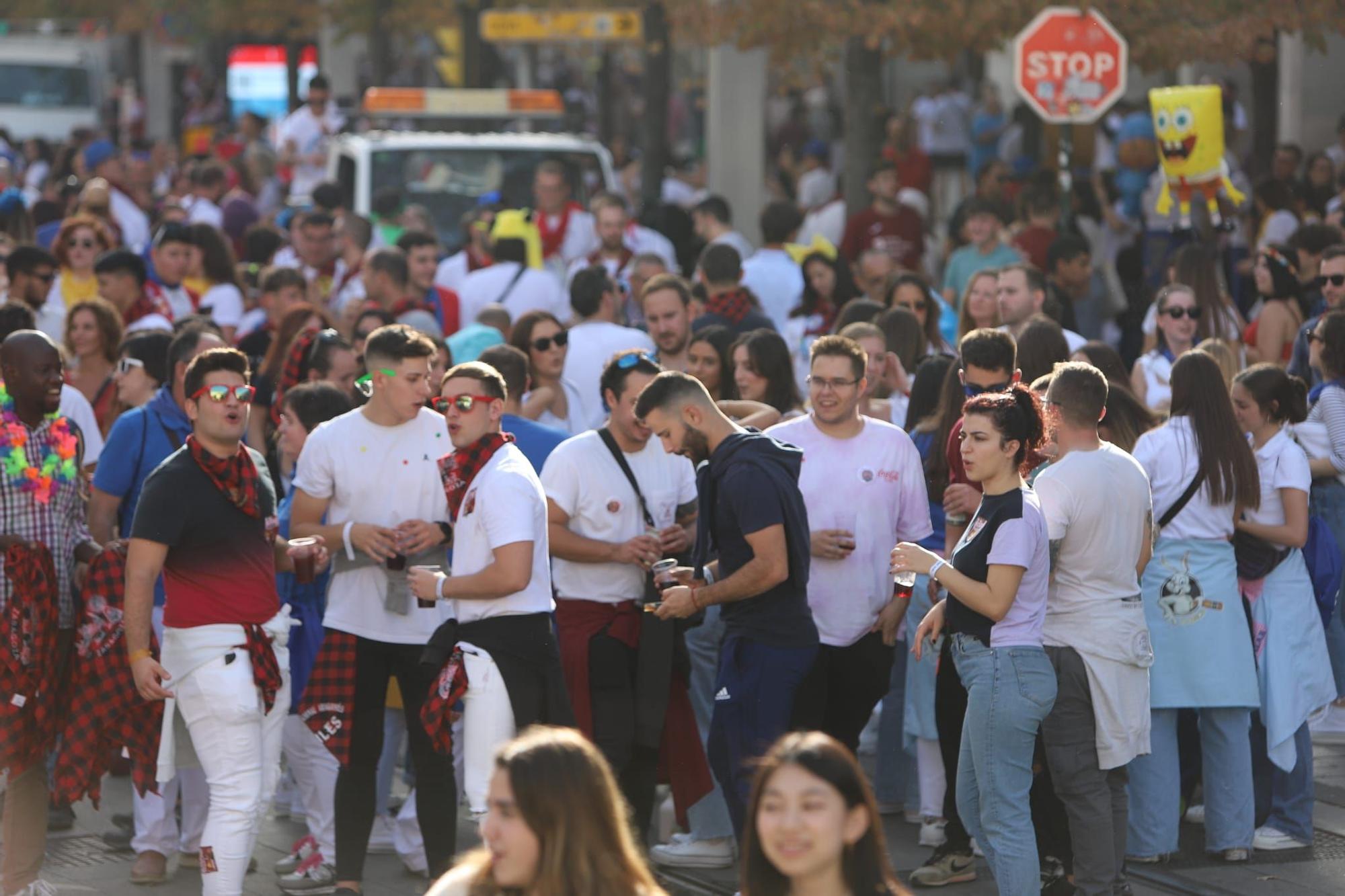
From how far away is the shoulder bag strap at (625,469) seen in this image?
7.55 meters

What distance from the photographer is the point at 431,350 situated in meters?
7.26

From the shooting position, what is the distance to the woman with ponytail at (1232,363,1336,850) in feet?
25.4

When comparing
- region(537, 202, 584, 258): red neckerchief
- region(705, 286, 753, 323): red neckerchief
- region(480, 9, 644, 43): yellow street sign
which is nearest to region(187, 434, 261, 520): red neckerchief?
region(705, 286, 753, 323): red neckerchief

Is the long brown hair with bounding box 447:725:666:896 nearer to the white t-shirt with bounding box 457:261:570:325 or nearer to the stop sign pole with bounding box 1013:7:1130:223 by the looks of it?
the white t-shirt with bounding box 457:261:570:325

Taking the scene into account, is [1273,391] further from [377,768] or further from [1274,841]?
[377,768]

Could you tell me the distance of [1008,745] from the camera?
6254 mm

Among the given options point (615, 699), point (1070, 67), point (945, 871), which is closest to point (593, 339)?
point (615, 699)

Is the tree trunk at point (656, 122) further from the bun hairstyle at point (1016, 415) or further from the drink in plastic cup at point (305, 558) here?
the bun hairstyle at point (1016, 415)

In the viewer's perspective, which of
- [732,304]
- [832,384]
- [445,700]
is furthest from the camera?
[732,304]

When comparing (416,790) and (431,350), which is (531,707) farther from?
(431,350)

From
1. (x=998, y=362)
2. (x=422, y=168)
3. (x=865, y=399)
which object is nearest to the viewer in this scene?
(x=998, y=362)

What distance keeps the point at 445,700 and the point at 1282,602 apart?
338cm

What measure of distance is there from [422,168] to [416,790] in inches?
419

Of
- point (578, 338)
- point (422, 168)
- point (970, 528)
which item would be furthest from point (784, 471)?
point (422, 168)
